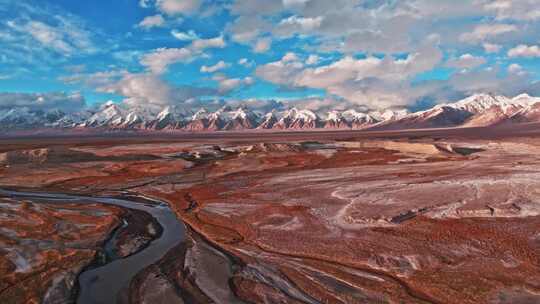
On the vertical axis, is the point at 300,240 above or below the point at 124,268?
above

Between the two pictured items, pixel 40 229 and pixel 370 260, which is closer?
pixel 370 260

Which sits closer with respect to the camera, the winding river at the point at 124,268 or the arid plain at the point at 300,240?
the arid plain at the point at 300,240

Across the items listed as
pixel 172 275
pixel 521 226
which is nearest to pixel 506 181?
pixel 521 226

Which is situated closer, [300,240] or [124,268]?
[124,268]

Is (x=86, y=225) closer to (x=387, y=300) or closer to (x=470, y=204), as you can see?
(x=387, y=300)

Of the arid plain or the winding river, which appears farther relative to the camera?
the winding river

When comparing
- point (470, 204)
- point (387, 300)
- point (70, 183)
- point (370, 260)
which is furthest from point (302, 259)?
point (70, 183)

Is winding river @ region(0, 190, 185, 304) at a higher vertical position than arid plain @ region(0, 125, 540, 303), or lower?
lower

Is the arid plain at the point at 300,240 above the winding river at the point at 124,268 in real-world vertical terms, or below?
above

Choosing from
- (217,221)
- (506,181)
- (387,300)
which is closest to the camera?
(387,300)

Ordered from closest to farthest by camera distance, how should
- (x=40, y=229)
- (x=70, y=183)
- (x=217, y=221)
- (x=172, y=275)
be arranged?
(x=172, y=275)
(x=40, y=229)
(x=217, y=221)
(x=70, y=183)
